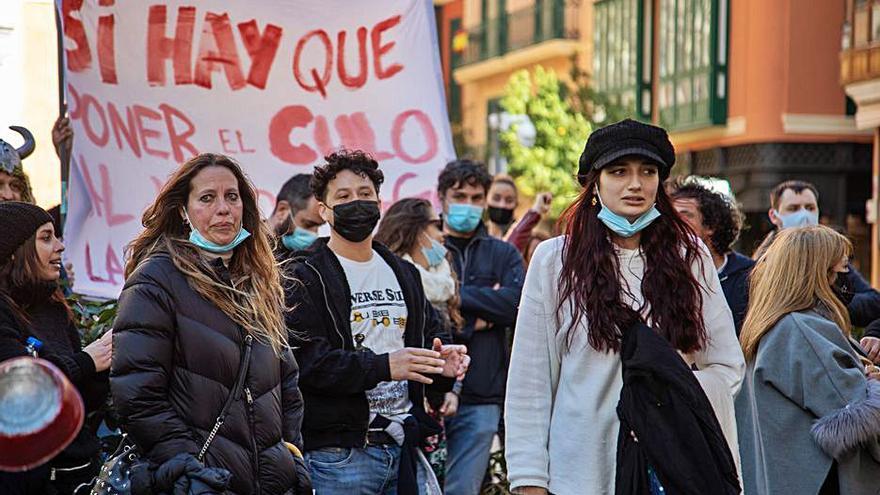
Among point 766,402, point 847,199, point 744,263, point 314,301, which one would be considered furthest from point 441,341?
point 847,199

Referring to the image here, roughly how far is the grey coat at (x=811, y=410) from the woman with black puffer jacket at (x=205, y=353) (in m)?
2.30

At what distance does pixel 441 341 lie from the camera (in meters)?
6.43

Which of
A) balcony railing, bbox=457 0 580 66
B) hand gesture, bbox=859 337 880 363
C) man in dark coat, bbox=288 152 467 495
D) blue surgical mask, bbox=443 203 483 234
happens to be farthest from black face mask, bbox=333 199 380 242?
balcony railing, bbox=457 0 580 66

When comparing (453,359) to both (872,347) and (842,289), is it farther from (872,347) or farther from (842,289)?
(872,347)

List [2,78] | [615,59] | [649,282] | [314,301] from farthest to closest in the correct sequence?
[615,59] < [2,78] < [314,301] < [649,282]

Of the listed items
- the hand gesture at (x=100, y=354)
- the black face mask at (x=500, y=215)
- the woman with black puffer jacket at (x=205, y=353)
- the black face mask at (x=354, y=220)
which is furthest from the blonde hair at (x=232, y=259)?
the black face mask at (x=500, y=215)

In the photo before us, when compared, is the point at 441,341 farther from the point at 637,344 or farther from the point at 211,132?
the point at 211,132

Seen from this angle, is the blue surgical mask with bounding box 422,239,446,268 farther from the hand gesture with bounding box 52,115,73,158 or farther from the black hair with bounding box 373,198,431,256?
the hand gesture with bounding box 52,115,73,158

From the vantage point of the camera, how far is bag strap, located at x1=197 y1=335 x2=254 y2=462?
4.95m

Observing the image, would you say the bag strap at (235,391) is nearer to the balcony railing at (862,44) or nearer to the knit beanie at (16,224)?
the knit beanie at (16,224)

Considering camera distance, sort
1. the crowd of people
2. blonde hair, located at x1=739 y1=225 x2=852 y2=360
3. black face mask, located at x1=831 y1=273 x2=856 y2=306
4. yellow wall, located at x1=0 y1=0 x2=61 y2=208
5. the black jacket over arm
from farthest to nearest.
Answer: yellow wall, located at x1=0 y1=0 x2=61 y2=208
black face mask, located at x1=831 y1=273 x2=856 y2=306
blonde hair, located at x1=739 y1=225 x2=852 y2=360
the black jacket over arm
the crowd of people

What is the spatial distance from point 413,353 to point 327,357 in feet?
1.19

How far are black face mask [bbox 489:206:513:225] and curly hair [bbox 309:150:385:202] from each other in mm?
3231

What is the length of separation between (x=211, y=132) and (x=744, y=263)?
301 centimetres
